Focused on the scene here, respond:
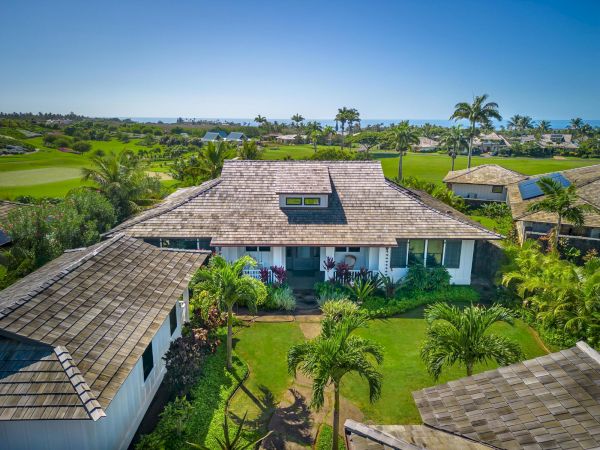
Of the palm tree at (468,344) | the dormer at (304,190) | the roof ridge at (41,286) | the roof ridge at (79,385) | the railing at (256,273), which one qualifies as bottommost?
the railing at (256,273)

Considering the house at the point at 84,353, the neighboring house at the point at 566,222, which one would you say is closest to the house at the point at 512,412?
the house at the point at 84,353

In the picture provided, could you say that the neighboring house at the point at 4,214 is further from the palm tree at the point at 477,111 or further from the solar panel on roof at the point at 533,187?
the palm tree at the point at 477,111

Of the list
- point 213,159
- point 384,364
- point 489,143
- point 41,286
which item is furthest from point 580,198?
point 489,143

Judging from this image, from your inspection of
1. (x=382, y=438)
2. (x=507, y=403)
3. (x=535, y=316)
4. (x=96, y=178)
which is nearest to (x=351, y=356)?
(x=382, y=438)

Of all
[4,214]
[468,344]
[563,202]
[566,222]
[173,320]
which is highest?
[563,202]

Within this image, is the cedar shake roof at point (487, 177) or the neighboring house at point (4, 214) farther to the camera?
the cedar shake roof at point (487, 177)

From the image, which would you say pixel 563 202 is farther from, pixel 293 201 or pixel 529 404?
pixel 529 404

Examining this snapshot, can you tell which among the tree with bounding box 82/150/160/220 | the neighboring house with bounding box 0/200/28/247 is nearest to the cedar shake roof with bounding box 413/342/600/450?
the neighboring house with bounding box 0/200/28/247
